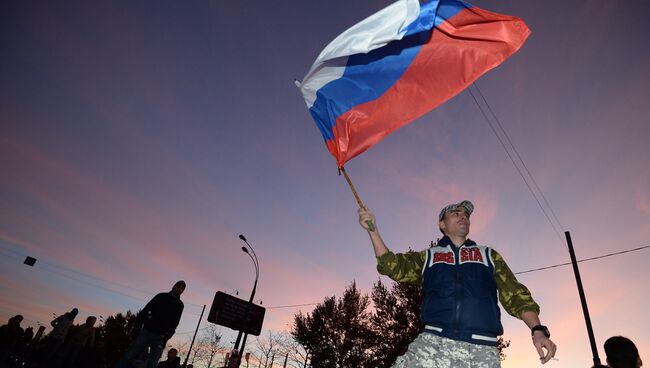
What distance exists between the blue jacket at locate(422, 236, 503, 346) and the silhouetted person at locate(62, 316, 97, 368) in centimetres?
879

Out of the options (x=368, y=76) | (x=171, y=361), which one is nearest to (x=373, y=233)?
(x=368, y=76)

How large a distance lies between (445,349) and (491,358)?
30 cm

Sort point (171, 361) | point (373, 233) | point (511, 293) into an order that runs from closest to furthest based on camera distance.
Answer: point (511, 293) < point (373, 233) < point (171, 361)

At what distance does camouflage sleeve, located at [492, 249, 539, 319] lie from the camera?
2.47 metres

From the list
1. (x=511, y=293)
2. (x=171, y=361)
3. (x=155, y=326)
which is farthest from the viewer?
(x=171, y=361)

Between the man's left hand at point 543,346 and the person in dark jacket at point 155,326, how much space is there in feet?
19.8

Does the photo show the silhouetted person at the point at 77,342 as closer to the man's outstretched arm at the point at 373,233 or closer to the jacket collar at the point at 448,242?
the man's outstretched arm at the point at 373,233

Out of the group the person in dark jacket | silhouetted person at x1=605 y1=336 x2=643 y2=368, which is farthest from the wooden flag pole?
the person in dark jacket

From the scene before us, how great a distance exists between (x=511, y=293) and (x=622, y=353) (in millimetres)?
2502

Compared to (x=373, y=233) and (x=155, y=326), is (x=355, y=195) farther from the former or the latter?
(x=155, y=326)

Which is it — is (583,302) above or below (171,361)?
above

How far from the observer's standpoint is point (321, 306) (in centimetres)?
3625

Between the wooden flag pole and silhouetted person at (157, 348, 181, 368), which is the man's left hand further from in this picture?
silhouetted person at (157, 348, 181, 368)

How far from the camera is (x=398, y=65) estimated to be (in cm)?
372
